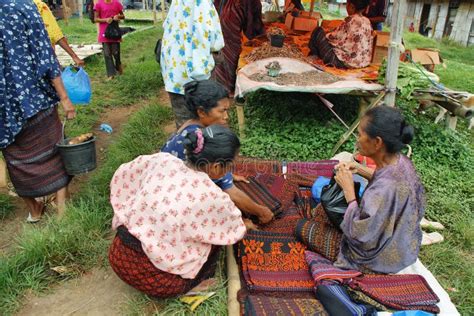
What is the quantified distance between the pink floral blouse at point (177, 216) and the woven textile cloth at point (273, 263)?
17.1 inches

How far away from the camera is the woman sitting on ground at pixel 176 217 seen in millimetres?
2027

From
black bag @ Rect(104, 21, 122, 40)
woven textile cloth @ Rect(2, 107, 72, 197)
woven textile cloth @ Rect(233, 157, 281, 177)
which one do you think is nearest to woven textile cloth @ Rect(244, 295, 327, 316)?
woven textile cloth @ Rect(233, 157, 281, 177)

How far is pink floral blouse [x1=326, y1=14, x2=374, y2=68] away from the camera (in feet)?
18.5

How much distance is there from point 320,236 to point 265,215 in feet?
1.47

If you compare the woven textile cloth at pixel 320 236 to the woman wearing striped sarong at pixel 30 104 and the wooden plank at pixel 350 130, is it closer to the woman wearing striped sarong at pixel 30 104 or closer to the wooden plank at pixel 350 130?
the wooden plank at pixel 350 130

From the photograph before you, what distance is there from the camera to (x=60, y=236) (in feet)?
9.16

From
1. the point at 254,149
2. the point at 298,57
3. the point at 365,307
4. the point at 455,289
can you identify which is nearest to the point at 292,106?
the point at 298,57

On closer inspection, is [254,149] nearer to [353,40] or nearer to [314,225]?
[314,225]

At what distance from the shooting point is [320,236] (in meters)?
2.67

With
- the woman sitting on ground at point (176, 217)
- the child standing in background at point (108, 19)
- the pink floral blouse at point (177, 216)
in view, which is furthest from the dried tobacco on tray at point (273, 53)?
the pink floral blouse at point (177, 216)

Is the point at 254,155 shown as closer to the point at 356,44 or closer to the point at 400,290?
the point at 400,290

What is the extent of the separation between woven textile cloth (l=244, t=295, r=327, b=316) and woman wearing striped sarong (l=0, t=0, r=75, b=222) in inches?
78.2

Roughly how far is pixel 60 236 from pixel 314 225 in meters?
1.88

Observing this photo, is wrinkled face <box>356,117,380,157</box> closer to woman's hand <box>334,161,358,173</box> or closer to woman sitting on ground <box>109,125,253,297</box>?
woman's hand <box>334,161,358,173</box>
